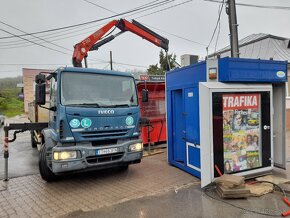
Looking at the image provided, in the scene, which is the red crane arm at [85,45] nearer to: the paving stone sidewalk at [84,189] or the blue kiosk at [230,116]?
the blue kiosk at [230,116]

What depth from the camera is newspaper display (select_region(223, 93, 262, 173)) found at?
5.54 m

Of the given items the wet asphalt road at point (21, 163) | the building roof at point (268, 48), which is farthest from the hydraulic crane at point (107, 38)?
the building roof at point (268, 48)

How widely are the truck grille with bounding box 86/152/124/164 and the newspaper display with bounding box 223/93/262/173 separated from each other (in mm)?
2410

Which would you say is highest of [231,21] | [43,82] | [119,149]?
[231,21]

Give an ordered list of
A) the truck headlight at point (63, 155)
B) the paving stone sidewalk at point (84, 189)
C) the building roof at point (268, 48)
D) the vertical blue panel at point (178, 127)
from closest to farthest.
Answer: the paving stone sidewalk at point (84, 189) → the truck headlight at point (63, 155) → the vertical blue panel at point (178, 127) → the building roof at point (268, 48)

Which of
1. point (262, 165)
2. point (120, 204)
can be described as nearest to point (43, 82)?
point (120, 204)

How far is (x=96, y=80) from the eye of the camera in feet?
19.1

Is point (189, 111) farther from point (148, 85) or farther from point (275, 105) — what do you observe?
point (148, 85)

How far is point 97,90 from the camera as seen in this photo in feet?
18.8

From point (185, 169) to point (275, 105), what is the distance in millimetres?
2946

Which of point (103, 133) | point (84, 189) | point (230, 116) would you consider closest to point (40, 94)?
point (103, 133)

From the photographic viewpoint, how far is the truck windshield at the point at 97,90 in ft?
17.9

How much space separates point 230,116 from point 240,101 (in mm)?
436

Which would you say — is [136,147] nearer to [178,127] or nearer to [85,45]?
[178,127]
